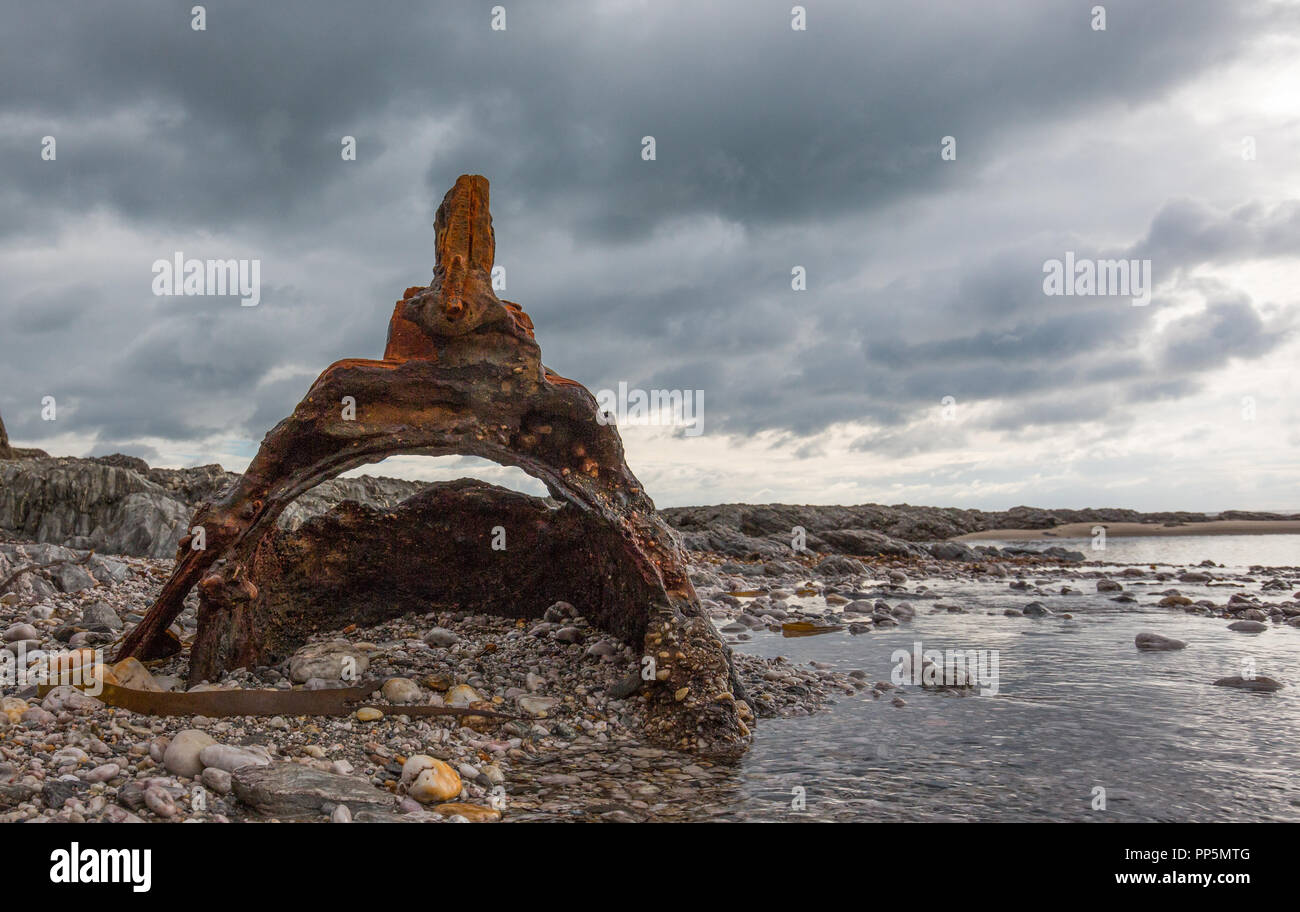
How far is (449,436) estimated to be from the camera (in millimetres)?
6344

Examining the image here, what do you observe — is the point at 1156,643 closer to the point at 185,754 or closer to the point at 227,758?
the point at 227,758

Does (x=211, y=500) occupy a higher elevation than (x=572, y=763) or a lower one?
higher

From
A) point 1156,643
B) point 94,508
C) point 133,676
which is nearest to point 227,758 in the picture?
point 133,676

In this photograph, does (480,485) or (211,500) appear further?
(480,485)

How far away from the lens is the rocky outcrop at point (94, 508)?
16.3 m

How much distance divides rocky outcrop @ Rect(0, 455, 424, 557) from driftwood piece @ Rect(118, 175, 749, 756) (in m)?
10.1

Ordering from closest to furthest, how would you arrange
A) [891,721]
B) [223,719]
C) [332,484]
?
[223,719] < [891,721] < [332,484]

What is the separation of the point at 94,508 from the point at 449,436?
15429mm

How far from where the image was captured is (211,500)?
6.48 metres

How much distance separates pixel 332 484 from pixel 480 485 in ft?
46.5

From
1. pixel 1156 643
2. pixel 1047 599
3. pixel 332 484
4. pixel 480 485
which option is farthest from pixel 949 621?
pixel 332 484

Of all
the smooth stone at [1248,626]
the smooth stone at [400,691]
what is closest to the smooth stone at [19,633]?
the smooth stone at [400,691]
